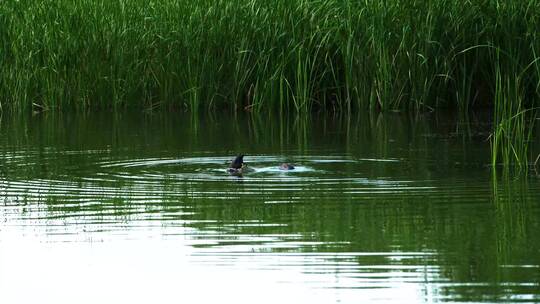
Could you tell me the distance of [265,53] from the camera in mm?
17734

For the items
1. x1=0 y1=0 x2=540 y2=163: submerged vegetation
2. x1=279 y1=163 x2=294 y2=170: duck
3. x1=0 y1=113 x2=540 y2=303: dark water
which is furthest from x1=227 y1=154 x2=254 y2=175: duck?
x1=0 y1=0 x2=540 y2=163: submerged vegetation

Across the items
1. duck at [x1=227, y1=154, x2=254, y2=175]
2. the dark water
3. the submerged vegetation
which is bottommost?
the dark water

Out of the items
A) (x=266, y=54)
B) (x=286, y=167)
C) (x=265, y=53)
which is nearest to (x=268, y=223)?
(x=286, y=167)

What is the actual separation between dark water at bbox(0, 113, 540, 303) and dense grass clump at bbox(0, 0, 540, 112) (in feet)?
9.02

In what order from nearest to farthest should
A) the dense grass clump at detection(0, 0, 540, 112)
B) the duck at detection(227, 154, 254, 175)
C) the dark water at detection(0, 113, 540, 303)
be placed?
the dark water at detection(0, 113, 540, 303)
the duck at detection(227, 154, 254, 175)
the dense grass clump at detection(0, 0, 540, 112)

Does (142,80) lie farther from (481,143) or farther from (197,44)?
(481,143)

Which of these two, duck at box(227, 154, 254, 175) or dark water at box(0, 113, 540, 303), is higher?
duck at box(227, 154, 254, 175)

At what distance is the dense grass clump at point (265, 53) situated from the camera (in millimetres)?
16875

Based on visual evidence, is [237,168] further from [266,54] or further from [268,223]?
[266,54]

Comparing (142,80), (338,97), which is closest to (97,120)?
(142,80)

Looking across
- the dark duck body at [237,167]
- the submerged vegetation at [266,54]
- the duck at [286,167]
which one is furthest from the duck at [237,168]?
the submerged vegetation at [266,54]

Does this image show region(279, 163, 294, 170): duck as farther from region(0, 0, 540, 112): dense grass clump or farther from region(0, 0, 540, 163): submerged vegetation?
region(0, 0, 540, 112): dense grass clump

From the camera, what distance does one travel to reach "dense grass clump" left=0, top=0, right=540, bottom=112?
16.9 m

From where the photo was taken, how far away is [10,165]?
40.2 feet
